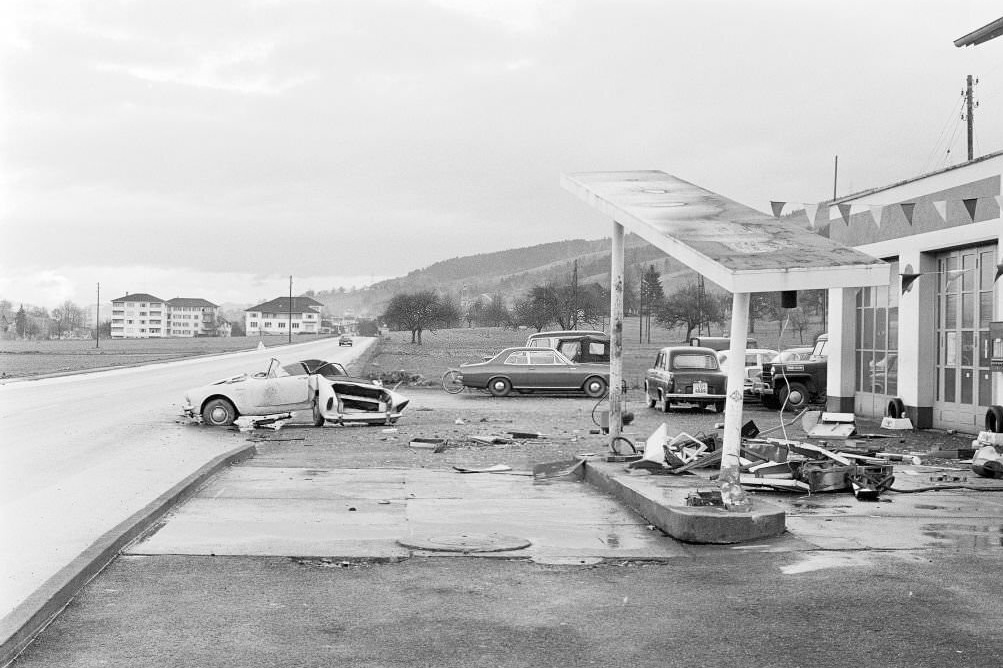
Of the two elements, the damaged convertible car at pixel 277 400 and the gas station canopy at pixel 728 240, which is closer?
the gas station canopy at pixel 728 240

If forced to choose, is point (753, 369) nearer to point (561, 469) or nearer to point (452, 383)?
point (452, 383)

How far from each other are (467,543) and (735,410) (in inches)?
100

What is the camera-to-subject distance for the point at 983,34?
57.3 feet

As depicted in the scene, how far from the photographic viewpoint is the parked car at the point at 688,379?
1070 inches

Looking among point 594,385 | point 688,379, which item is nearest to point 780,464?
point 688,379

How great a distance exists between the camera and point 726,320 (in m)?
143

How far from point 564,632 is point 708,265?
12.3 feet

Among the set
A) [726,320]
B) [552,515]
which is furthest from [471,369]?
[726,320]

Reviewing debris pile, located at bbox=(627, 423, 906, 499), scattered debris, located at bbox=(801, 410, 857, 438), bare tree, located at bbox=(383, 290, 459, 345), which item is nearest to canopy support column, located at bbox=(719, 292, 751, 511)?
debris pile, located at bbox=(627, 423, 906, 499)

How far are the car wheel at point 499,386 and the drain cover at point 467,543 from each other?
23962 millimetres

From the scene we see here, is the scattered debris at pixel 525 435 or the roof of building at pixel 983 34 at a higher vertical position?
the roof of building at pixel 983 34

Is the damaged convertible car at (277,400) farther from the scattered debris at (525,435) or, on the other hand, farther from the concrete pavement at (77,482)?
the scattered debris at (525,435)

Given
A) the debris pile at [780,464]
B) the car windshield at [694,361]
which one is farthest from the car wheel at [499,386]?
the debris pile at [780,464]

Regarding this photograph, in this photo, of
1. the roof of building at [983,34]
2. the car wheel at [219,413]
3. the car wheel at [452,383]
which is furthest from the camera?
the car wheel at [452,383]
